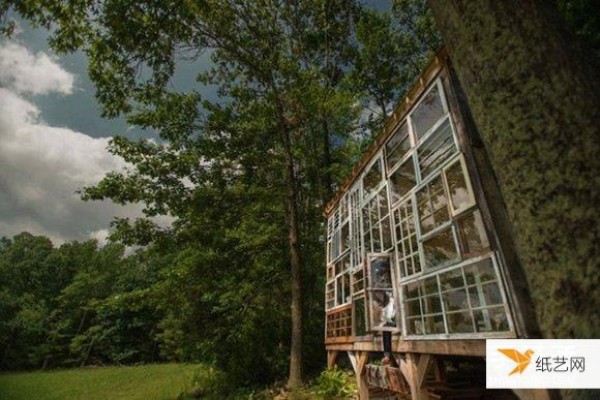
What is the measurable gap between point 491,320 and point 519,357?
181 centimetres

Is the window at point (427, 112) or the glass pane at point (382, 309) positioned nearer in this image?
the window at point (427, 112)

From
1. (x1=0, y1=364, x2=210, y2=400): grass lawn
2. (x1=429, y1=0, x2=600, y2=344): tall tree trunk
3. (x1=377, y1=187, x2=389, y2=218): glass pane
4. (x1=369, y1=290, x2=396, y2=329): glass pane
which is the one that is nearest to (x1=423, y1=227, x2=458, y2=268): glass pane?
(x1=369, y1=290, x2=396, y2=329): glass pane

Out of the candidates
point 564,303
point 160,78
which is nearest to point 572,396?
point 564,303

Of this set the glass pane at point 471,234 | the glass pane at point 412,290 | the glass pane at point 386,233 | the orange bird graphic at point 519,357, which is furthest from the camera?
the glass pane at point 386,233

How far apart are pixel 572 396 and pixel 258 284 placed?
52.5 feet

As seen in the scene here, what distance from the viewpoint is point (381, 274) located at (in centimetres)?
827

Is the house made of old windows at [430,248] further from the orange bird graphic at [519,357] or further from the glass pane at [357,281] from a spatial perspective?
the orange bird graphic at [519,357]

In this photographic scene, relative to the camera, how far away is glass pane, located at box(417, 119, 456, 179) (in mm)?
6164

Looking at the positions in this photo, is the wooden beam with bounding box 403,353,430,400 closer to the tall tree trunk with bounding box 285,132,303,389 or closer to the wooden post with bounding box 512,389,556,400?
the wooden post with bounding box 512,389,556,400

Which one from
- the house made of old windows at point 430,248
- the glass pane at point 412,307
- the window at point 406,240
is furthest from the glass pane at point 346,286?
the glass pane at point 412,307

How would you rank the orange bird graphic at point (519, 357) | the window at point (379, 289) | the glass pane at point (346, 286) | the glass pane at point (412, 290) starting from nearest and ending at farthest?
the orange bird graphic at point (519, 357) < the glass pane at point (412, 290) < the window at point (379, 289) < the glass pane at point (346, 286)

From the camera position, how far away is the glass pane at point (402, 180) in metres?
7.93

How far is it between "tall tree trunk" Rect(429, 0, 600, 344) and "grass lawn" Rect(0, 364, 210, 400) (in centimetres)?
1828

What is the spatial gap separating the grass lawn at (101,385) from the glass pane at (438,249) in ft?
47.6
